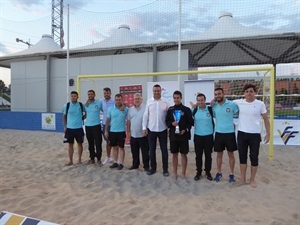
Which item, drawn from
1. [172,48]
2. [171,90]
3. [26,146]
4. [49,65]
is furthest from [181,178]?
[49,65]

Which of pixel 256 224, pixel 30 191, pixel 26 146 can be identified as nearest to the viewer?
pixel 256 224

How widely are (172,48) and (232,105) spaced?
29.9 feet

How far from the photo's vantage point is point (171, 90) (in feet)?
24.4

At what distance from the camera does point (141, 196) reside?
430 centimetres

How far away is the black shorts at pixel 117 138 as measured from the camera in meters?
5.71

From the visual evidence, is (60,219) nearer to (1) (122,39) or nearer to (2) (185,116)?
(2) (185,116)

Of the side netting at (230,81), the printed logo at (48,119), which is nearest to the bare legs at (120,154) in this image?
the side netting at (230,81)

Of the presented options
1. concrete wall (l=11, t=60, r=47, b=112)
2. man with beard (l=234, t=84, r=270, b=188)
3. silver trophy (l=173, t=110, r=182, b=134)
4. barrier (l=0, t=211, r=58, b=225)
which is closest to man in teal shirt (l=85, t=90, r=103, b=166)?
silver trophy (l=173, t=110, r=182, b=134)

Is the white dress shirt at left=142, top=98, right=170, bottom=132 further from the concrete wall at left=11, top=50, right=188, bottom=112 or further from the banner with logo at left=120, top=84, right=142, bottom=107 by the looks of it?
the concrete wall at left=11, top=50, right=188, bottom=112

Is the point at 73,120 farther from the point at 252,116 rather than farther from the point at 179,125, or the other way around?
the point at 252,116

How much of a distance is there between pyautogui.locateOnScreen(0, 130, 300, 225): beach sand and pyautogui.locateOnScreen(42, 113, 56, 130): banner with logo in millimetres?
6650

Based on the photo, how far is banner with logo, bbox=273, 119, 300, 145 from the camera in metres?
9.30

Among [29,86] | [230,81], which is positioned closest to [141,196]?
[230,81]

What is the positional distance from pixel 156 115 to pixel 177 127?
19.0 inches
